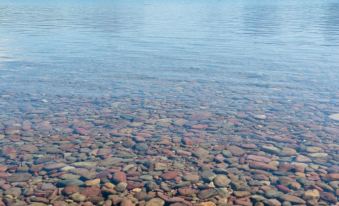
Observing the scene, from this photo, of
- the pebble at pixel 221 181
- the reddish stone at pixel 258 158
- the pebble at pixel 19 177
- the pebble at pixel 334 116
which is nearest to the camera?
the pebble at pixel 221 181

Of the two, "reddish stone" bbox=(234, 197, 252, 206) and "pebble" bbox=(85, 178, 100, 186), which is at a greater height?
"reddish stone" bbox=(234, 197, 252, 206)

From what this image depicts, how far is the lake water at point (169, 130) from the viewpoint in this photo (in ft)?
31.0

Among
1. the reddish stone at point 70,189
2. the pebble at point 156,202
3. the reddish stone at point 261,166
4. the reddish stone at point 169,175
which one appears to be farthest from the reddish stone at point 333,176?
the reddish stone at point 70,189

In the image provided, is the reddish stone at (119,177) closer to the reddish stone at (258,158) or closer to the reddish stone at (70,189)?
the reddish stone at (70,189)

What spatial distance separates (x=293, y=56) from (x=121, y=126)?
19.9m

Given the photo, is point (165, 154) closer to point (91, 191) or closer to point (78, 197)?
point (91, 191)

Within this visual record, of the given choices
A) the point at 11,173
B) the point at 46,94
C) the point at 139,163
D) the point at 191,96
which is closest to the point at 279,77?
the point at 191,96

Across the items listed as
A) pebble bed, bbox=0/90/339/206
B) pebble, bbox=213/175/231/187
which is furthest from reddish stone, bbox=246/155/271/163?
pebble, bbox=213/175/231/187

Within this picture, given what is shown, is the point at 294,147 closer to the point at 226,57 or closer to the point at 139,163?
the point at 139,163

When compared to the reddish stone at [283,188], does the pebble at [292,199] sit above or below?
above

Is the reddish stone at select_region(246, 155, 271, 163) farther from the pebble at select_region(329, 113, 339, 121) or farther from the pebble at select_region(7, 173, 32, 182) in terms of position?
the pebble at select_region(7, 173, 32, 182)

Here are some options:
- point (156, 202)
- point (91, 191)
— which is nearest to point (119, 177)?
point (91, 191)

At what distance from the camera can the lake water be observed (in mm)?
9461

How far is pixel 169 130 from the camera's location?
45.1ft
